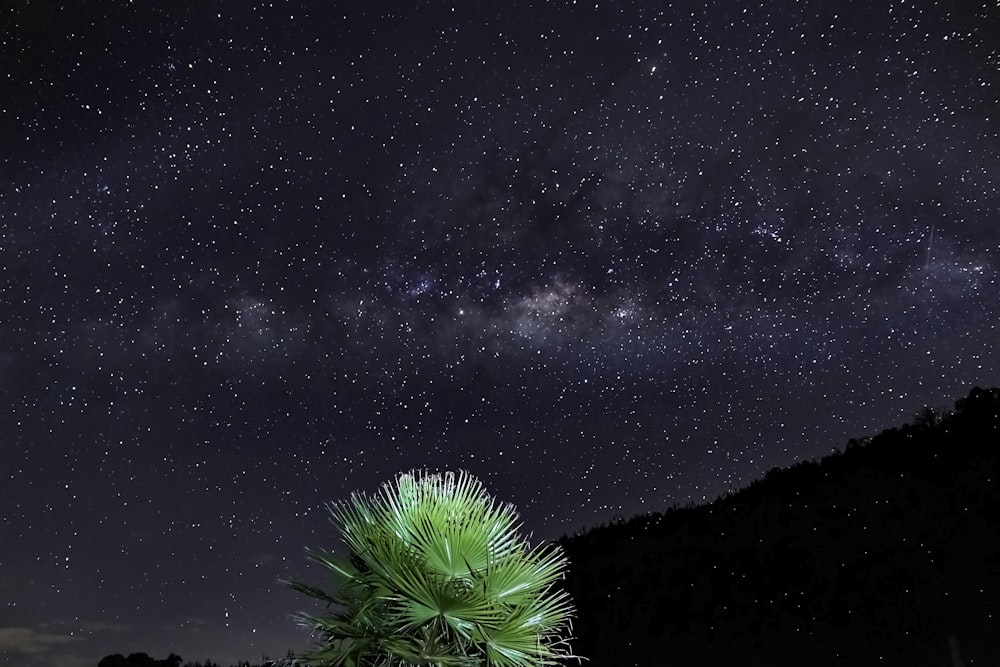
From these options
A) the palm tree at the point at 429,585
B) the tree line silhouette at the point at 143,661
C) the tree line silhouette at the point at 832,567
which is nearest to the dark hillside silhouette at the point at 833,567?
the tree line silhouette at the point at 832,567

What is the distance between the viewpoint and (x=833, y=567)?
8164mm

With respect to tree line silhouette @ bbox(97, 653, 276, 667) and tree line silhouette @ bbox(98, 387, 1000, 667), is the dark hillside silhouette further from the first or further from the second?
tree line silhouette @ bbox(97, 653, 276, 667)

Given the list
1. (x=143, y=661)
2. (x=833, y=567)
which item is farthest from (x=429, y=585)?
(x=143, y=661)

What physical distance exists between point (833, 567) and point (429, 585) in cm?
505

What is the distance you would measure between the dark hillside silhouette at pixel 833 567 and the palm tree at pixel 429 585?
3.90 m

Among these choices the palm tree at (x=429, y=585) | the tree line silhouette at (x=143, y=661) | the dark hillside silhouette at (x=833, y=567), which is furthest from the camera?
the tree line silhouette at (x=143, y=661)

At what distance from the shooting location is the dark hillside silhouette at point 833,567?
712cm

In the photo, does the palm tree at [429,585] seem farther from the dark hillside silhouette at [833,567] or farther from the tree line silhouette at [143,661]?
the tree line silhouette at [143,661]

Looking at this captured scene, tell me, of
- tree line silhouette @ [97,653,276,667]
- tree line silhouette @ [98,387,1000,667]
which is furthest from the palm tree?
tree line silhouette @ [97,653,276,667]

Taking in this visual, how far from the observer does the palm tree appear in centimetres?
473

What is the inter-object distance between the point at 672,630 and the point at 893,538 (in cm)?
279

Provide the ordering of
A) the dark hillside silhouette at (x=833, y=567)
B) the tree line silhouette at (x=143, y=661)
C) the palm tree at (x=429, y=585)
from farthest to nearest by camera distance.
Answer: the tree line silhouette at (x=143, y=661) < the dark hillside silhouette at (x=833, y=567) < the palm tree at (x=429, y=585)

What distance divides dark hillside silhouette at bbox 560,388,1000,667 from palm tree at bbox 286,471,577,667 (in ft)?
12.8

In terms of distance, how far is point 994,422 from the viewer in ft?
24.9
